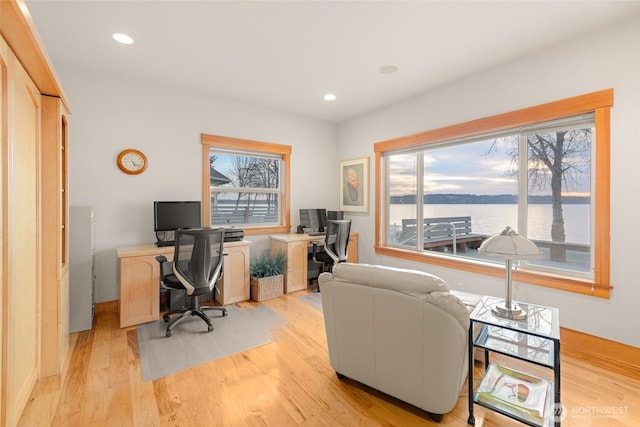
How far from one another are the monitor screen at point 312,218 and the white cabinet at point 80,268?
264cm

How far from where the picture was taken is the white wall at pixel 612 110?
2215 millimetres

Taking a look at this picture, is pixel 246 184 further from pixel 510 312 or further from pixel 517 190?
pixel 510 312

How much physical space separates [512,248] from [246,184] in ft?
11.5

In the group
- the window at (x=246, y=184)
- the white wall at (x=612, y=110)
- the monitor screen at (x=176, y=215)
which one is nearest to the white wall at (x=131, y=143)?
the window at (x=246, y=184)

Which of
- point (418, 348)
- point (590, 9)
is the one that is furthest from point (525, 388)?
point (590, 9)

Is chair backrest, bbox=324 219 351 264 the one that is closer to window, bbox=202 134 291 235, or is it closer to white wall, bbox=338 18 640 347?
window, bbox=202 134 291 235

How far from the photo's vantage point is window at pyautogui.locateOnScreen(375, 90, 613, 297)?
2.44 m

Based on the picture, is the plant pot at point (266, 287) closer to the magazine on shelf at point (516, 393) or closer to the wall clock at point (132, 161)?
the wall clock at point (132, 161)

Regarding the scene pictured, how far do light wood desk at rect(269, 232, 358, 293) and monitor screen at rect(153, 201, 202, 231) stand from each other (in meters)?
1.13

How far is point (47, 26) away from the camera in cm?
235

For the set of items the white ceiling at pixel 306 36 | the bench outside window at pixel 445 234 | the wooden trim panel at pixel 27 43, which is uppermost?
the white ceiling at pixel 306 36

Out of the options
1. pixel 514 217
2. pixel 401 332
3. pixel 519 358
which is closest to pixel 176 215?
pixel 401 332

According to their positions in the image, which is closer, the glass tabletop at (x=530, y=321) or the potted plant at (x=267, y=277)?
the glass tabletop at (x=530, y=321)

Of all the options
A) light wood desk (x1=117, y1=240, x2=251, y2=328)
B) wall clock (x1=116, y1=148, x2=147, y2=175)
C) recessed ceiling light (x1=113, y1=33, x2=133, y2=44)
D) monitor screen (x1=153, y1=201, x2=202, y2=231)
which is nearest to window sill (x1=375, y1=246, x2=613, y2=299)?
monitor screen (x1=153, y1=201, x2=202, y2=231)
